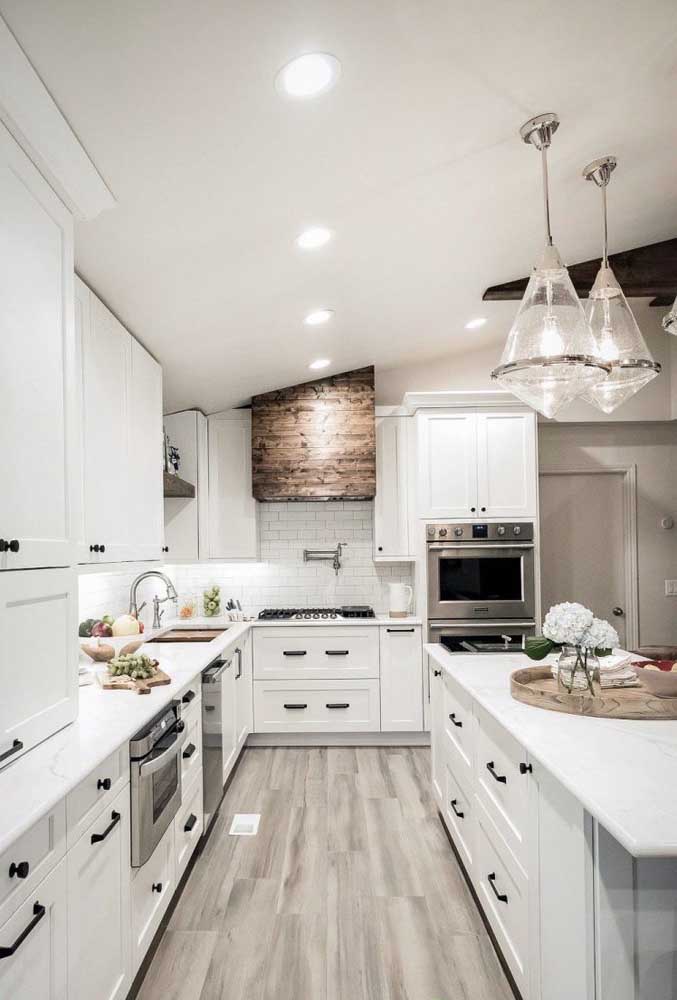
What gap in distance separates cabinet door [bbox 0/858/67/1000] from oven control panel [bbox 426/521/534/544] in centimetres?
329

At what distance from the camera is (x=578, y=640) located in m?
2.05

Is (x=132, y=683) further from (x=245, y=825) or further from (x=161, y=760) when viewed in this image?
(x=245, y=825)

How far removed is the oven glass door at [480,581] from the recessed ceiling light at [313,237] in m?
2.35

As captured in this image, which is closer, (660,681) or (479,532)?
(660,681)

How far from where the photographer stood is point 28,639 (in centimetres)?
168

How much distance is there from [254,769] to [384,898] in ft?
5.53

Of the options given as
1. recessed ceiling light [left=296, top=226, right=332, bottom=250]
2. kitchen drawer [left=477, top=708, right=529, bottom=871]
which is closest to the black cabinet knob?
kitchen drawer [left=477, top=708, right=529, bottom=871]

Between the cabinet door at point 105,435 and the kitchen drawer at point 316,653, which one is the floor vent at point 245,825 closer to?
the kitchen drawer at point 316,653

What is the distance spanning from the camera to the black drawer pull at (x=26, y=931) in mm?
1172

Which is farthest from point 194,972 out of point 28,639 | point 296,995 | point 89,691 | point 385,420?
point 385,420

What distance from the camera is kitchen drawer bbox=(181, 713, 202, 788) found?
2656mm

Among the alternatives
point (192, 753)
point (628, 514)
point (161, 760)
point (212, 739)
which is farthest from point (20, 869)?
point (628, 514)

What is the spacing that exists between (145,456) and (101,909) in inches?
82.8

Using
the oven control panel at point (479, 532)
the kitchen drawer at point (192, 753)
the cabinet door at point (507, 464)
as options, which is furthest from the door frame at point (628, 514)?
the kitchen drawer at point (192, 753)
